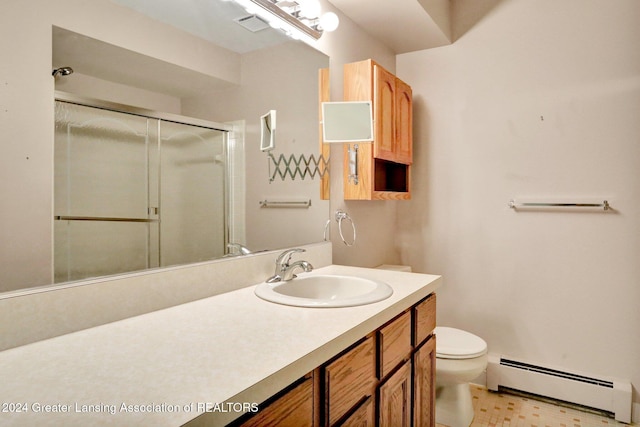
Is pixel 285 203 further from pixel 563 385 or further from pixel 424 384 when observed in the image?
pixel 563 385

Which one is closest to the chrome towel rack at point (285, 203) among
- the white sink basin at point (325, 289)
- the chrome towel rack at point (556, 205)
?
the white sink basin at point (325, 289)

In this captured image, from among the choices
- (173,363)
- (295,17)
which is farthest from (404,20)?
(173,363)

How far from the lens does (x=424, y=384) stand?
1497 mm

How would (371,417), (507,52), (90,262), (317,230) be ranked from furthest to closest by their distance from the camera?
(507,52), (317,230), (371,417), (90,262)

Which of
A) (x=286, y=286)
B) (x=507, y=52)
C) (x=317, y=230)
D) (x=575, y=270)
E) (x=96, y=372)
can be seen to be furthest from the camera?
(x=507, y=52)

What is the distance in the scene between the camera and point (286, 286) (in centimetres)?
144

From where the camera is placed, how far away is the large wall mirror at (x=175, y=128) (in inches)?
36.9

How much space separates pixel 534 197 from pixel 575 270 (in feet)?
1.51

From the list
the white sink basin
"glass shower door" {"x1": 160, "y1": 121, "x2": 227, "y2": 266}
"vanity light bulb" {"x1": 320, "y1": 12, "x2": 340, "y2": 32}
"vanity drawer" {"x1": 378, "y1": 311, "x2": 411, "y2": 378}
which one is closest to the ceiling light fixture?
"vanity light bulb" {"x1": 320, "y1": 12, "x2": 340, "y2": 32}

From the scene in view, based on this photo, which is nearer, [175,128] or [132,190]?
[132,190]

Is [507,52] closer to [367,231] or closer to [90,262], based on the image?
[367,231]

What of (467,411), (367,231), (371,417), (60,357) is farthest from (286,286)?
(467,411)

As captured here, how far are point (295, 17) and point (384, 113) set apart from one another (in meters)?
0.70

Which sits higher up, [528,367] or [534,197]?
[534,197]
